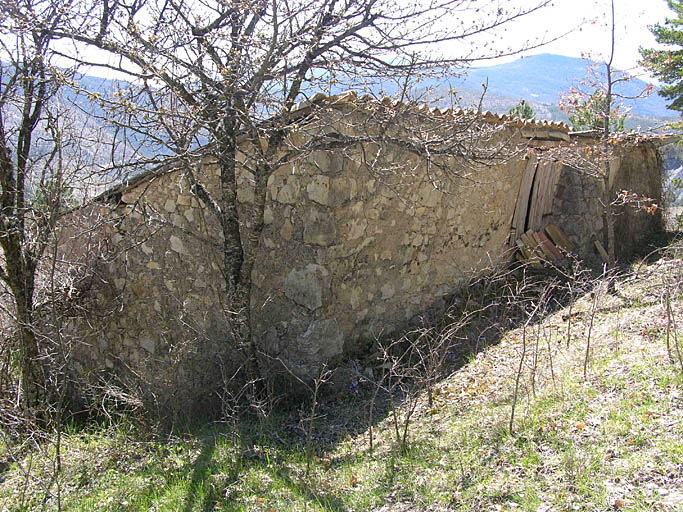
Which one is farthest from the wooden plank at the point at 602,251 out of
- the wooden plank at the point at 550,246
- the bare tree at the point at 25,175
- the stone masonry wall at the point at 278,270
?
the bare tree at the point at 25,175

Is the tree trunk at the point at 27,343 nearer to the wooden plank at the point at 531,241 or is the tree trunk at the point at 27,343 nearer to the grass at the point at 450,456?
the grass at the point at 450,456

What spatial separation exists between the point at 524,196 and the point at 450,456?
497cm

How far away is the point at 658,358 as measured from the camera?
3.84 m

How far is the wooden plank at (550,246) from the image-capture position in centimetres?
754

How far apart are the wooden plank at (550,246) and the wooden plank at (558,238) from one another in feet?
Result: 0.54

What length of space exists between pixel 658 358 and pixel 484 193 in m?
3.12

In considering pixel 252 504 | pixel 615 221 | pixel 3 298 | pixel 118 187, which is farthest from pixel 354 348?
pixel 615 221

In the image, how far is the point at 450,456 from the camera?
3.34 metres

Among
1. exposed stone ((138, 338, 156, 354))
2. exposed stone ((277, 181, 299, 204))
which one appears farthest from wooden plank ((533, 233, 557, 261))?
exposed stone ((138, 338, 156, 354))

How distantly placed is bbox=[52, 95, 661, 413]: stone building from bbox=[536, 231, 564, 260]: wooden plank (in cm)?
122

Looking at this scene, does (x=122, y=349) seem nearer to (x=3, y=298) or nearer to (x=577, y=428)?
(x=3, y=298)

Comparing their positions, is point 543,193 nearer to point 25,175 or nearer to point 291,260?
point 291,260

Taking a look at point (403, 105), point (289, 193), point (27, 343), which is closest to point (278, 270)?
point (289, 193)

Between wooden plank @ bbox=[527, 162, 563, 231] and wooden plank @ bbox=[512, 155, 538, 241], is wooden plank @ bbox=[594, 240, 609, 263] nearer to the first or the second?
wooden plank @ bbox=[527, 162, 563, 231]
